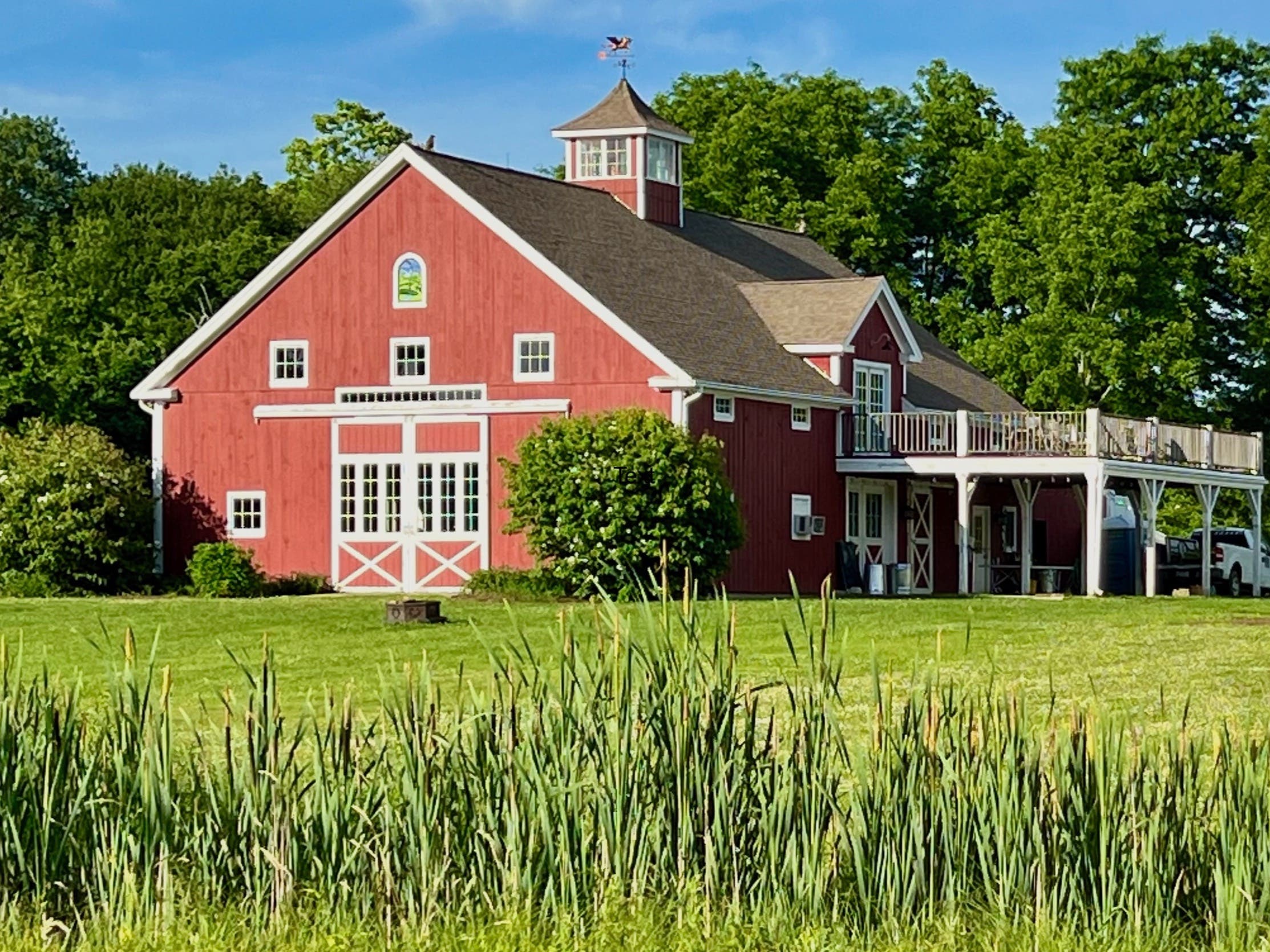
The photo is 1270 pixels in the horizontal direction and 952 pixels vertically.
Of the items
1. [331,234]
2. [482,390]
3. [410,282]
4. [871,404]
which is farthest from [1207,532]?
[331,234]

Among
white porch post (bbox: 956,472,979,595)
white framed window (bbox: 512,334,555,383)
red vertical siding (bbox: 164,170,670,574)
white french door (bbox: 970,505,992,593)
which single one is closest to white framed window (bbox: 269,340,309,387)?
red vertical siding (bbox: 164,170,670,574)

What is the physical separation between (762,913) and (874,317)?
106 feet

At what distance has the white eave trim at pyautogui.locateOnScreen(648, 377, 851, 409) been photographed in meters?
35.7

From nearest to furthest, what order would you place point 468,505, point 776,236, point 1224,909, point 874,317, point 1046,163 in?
point 1224,909 < point 468,505 < point 874,317 < point 776,236 < point 1046,163

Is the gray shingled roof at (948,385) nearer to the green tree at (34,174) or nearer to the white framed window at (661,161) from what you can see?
the white framed window at (661,161)

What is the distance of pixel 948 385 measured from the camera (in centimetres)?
4709

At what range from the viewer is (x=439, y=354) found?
37875 millimetres

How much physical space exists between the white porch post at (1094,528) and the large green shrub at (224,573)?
41.2 ft

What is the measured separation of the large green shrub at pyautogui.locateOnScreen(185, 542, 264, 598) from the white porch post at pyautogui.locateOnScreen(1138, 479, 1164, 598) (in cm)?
1419

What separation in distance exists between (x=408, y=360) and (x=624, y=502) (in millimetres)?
6154

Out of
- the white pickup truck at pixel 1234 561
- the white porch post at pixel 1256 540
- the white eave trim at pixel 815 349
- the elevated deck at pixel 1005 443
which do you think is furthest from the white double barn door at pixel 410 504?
the white porch post at pixel 1256 540

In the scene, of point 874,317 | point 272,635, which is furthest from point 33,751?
point 874,317

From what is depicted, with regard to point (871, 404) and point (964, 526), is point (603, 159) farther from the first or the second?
point (964, 526)

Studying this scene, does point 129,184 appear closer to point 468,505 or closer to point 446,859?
point 468,505
